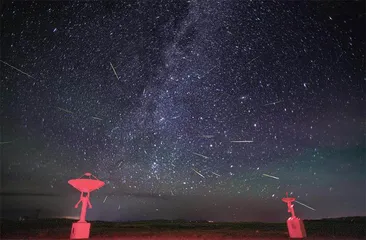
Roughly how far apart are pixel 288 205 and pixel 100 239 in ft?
37.1

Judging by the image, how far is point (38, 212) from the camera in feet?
205

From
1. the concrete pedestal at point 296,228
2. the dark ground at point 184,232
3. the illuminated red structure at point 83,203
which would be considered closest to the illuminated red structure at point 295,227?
the concrete pedestal at point 296,228

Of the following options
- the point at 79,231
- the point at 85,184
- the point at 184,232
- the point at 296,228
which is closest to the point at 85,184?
the point at 85,184

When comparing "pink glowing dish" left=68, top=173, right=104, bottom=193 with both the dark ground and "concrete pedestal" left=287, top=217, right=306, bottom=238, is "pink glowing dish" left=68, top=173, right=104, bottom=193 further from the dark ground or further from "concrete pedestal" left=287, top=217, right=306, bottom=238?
"concrete pedestal" left=287, top=217, right=306, bottom=238

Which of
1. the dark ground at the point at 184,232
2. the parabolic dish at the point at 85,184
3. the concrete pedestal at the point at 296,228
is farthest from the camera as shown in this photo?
the dark ground at the point at 184,232

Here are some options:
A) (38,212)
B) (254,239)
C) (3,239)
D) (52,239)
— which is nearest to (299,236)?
(254,239)

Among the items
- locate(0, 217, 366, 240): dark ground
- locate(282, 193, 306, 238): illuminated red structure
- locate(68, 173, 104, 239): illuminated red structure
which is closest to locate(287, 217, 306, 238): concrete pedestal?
locate(282, 193, 306, 238): illuminated red structure

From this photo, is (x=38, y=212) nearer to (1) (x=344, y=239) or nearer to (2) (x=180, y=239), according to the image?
(2) (x=180, y=239)

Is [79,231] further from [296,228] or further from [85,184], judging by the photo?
[296,228]

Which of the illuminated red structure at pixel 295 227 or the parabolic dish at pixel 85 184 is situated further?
the illuminated red structure at pixel 295 227

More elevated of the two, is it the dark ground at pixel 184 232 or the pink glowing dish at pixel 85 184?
the pink glowing dish at pixel 85 184

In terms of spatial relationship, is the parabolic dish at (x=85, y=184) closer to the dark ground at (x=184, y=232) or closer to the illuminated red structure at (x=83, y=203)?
the illuminated red structure at (x=83, y=203)

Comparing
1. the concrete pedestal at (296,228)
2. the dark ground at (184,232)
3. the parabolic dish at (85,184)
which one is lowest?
the dark ground at (184,232)

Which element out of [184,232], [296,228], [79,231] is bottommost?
[184,232]
